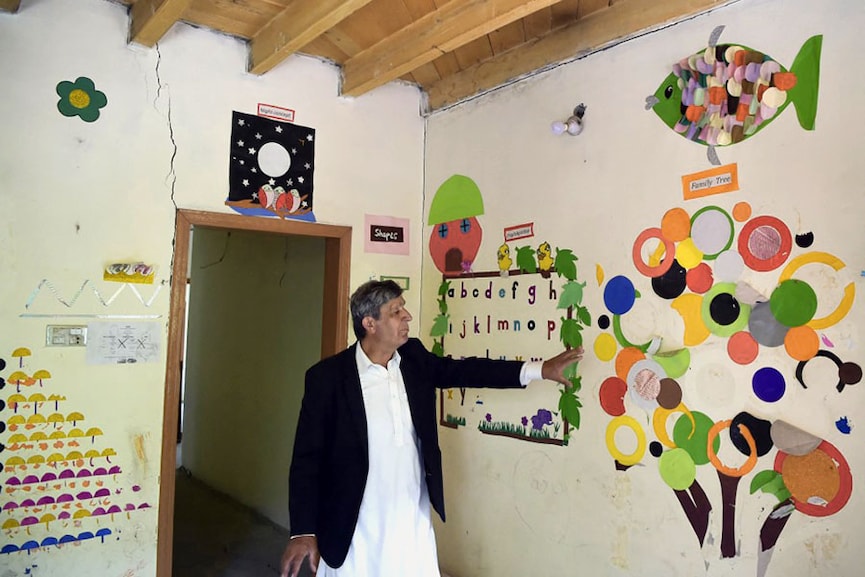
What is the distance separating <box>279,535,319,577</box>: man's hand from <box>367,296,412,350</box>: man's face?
28.0 inches

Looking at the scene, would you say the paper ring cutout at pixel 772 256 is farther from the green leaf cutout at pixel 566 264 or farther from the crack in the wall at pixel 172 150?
the crack in the wall at pixel 172 150

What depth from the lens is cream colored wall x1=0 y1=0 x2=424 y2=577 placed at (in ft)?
7.97

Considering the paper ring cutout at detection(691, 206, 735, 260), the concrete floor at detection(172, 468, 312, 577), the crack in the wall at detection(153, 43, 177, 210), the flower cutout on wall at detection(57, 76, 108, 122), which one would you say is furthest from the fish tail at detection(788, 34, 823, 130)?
the concrete floor at detection(172, 468, 312, 577)

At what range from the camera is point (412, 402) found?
2176 millimetres

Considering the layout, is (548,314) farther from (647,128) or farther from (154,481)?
(154,481)

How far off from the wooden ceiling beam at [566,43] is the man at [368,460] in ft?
4.80

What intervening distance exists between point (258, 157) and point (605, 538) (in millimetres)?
2424

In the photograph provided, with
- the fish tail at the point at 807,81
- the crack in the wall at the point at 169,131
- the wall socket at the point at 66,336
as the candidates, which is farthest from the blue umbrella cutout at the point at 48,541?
the fish tail at the point at 807,81

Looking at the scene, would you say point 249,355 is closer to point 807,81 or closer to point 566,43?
point 566,43

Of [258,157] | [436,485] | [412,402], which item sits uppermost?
[258,157]

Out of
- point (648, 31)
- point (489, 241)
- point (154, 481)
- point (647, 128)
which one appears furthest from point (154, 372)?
point (648, 31)

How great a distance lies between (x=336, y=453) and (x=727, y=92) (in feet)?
6.36

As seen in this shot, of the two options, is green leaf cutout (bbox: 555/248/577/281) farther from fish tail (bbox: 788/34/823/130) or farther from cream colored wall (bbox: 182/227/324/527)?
cream colored wall (bbox: 182/227/324/527)

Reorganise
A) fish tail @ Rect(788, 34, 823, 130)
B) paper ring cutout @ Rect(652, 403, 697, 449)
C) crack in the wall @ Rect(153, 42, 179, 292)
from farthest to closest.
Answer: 1. crack in the wall @ Rect(153, 42, 179, 292)
2. paper ring cutout @ Rect(652, 403, 697, 449)
3. fish tail @ Rect(788, 34, 823, 130)
